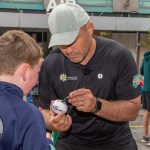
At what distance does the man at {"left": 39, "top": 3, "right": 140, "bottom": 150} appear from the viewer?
9.48ft

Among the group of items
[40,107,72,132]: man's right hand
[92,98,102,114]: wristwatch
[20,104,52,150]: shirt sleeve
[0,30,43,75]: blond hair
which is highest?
[0,30,43,75]: blond hair

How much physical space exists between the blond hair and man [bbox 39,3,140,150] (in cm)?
54

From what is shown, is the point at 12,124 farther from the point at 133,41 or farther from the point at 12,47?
the point at 133,41

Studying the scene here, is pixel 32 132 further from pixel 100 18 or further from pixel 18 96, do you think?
pixel 100 18

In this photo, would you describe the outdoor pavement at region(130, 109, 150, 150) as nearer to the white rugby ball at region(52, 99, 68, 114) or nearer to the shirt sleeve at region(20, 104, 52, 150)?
the white rugby ball at region(52, 99, 68, 114)

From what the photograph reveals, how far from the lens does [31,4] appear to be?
53.4ft

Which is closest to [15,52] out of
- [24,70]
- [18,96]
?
[24,70]

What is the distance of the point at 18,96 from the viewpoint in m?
2.15

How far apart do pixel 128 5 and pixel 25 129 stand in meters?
15.6

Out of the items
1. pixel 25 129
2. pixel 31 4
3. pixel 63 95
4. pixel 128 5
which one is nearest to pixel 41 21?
pixel 31 4

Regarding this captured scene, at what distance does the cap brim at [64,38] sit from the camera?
284 centimetres

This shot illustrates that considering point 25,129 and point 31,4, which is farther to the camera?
point 31,4

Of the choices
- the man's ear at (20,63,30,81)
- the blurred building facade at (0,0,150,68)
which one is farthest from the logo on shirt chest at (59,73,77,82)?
the blurred building facade at (0,0,150,68)

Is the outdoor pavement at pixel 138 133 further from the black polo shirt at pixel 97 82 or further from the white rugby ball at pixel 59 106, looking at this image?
the white rugby ball at pixel 59 106
